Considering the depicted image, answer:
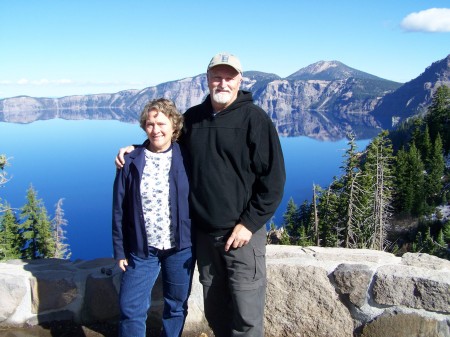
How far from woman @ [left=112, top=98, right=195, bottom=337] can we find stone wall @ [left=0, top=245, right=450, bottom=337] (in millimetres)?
680

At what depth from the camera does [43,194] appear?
84312 millimetres

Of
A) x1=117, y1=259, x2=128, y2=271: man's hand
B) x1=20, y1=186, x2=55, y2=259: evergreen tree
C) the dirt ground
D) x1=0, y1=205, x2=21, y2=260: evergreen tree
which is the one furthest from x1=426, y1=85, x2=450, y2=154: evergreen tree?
x1=117, y1=259, x2=128, y2=271: man's hand

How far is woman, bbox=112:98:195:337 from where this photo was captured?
3068mm

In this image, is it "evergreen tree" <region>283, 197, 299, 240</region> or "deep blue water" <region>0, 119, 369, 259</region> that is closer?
"evergreen tree" <region>283, 197, 299, 240</region>

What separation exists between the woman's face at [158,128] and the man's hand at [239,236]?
Answer: 0.87 m

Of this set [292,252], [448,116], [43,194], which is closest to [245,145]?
[292,252]

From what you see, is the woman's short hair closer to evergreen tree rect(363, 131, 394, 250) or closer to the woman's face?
the woman's face

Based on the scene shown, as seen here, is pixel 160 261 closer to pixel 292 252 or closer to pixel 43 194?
pixel 292 252

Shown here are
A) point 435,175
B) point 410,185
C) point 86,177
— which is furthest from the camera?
point 86,177

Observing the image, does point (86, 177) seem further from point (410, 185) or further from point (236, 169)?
point (236, 169)

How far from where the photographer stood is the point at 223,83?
2.95 m

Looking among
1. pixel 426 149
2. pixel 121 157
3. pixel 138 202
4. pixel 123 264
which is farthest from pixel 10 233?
pixel 426 149

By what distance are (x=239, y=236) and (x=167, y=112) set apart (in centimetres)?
108

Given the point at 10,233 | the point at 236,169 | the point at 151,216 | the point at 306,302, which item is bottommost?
the point at 10,233
